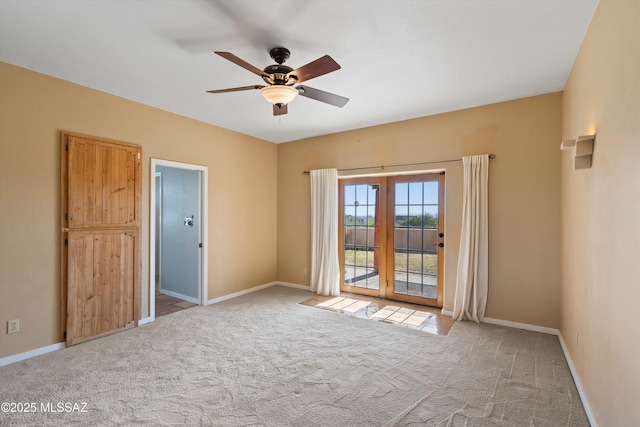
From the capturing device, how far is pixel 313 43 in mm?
2598

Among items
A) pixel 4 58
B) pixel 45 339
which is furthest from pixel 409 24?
pixel 45 339

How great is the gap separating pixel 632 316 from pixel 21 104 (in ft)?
16.6

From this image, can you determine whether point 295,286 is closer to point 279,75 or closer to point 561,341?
point 561,341

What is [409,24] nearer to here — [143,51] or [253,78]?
A: [253,78]

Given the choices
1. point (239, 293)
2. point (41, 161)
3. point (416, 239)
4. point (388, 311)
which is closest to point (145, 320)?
point (239, 293)

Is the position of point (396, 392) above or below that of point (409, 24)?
below

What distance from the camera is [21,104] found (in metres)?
3.01

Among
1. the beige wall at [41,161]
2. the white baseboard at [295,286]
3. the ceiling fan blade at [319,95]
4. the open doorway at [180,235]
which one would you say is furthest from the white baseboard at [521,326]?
the beige wall at [41,161]

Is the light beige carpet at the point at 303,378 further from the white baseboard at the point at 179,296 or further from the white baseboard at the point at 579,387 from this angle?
the white baseboard at the point at 179,296

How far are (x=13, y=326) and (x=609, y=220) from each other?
503 cm

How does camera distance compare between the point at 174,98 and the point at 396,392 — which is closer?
the point at 396,392

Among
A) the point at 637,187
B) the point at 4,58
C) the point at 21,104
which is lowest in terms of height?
the point at 637,187

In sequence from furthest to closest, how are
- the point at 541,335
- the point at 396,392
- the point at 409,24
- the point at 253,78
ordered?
the point at 541,335 < the point at 253,78 < the point at 396,392 < the point at 409,24

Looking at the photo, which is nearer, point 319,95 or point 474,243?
point 319,95
